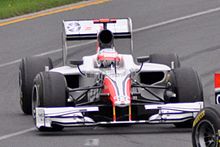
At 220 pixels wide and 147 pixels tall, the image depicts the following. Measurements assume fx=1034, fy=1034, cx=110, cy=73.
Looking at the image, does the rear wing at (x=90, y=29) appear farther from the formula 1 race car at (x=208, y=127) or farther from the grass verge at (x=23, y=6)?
the grass verge at (x=23, y=6)

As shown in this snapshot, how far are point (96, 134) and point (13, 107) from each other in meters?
3.81

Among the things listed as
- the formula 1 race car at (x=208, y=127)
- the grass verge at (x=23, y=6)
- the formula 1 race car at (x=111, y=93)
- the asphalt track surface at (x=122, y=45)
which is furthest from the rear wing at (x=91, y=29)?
the grass verge at (x=23, y=6)

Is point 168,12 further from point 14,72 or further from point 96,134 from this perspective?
point 96,134

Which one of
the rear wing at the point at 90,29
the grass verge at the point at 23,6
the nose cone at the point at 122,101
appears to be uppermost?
the grass verge at the point at 23,6

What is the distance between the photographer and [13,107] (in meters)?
17.6

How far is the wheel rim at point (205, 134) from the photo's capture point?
1098 centimetres

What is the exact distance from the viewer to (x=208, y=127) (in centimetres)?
1111

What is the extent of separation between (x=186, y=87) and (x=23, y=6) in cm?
1394

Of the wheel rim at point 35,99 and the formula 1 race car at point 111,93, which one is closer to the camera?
the formula 1 race car at point 111,93

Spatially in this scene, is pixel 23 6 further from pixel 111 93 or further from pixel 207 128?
pixel 207 128

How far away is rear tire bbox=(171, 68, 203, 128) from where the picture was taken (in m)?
14.4

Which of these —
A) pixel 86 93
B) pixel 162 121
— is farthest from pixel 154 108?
pixel 86 93

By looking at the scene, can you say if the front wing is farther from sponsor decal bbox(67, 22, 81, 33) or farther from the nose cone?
sponsor decal bbox(67, 22, 81, 33)

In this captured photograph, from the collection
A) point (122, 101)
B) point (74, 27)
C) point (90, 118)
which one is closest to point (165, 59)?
point (74, 27)
